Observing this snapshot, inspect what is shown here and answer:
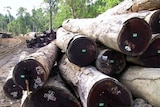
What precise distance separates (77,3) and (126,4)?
29300 millimetres

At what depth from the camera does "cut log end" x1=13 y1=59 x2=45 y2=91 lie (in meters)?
4.78

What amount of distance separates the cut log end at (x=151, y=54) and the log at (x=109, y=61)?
39 cm

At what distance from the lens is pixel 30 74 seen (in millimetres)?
4820

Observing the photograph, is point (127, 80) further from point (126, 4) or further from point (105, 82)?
point (126, 4)

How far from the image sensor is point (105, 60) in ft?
17.3

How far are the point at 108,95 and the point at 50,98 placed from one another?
3.82 ft

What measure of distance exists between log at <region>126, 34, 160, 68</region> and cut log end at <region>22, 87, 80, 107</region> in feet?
4.73

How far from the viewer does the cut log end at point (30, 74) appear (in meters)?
4.78

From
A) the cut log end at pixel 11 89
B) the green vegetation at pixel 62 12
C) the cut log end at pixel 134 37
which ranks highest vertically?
the cut log end at pixel 134 37

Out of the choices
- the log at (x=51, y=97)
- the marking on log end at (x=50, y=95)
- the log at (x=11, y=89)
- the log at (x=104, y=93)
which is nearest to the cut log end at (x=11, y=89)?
the log at (x=11, y=89)

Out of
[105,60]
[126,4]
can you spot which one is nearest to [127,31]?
[105,60]

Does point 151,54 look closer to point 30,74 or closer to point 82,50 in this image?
point 82,50

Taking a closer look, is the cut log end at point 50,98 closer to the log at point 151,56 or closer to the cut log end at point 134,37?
the cut log end at point 134,37

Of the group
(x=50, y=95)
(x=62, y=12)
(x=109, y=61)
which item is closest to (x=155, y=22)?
(x=109, y=61)
